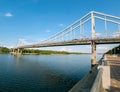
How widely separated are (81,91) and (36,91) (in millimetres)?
6612

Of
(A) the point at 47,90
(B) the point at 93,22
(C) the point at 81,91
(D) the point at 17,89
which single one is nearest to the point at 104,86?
Result: (C) the point at 81,91

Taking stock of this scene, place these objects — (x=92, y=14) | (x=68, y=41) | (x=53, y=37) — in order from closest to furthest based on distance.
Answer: (x=92, y=14) < (x=68, y=41) < (x=53, y=37)

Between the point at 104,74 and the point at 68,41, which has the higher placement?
the point at 68,41

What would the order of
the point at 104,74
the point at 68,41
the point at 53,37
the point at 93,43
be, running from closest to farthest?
the point at 104,74 → the point at 93,43 → the point at 68,41 → the point at 53,37

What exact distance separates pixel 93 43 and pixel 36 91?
29339 mm

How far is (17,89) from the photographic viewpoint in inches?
691

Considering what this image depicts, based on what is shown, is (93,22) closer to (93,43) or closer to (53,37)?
(93,43)

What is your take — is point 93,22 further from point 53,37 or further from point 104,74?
point 104,74

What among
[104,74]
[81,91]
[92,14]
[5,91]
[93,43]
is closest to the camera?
[104,74]

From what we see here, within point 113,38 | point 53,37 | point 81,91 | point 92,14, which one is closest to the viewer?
point 81,91

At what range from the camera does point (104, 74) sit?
833 cm

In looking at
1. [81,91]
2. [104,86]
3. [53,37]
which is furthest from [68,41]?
[104,86]

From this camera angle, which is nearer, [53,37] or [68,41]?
[68,41]

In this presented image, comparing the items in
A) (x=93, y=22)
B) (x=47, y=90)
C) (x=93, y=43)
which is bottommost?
(x=47, y=90)
